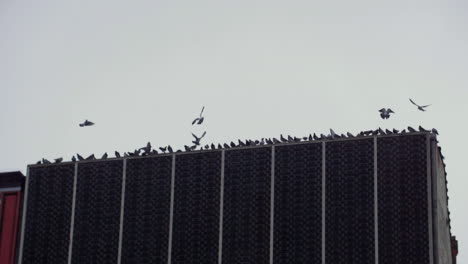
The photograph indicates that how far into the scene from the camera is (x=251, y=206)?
8675 centimetres

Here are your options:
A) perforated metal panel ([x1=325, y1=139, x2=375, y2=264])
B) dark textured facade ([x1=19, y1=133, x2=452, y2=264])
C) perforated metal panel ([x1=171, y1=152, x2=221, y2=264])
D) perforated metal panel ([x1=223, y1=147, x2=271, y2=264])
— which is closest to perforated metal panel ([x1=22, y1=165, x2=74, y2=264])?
dark textured facade ([x1=19, y1=133, x2=452, y2=264])

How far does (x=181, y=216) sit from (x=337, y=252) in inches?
509

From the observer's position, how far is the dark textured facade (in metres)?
82.8

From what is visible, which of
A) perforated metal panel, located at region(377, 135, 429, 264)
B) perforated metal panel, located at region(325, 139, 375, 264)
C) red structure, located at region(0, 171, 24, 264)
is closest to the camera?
perforated metal panel, located at region(377, 135, 429, 264)

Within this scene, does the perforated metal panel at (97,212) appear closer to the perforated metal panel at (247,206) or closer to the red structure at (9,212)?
the red structure at (9,212)

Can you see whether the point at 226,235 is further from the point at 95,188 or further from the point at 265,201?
Answer: the point at 95,188

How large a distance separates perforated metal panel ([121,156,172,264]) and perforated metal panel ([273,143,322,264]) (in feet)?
29.3

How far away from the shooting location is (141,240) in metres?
88.9

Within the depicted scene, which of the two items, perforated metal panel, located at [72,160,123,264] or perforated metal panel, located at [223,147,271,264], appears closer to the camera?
perforated metal panel, located at [223,147,271,264]

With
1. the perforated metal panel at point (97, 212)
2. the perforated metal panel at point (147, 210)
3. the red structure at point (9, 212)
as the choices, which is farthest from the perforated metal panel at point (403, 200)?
the red structure at point (9, 212)

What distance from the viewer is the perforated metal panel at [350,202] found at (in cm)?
8238

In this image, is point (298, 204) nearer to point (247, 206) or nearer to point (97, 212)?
point (247, 206)

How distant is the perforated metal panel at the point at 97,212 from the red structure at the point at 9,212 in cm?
510

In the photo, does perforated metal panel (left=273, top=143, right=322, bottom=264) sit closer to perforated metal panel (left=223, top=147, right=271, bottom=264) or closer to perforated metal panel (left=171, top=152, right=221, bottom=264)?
perforated metal panel (left=223, top=147, right=271, bottom=264)
